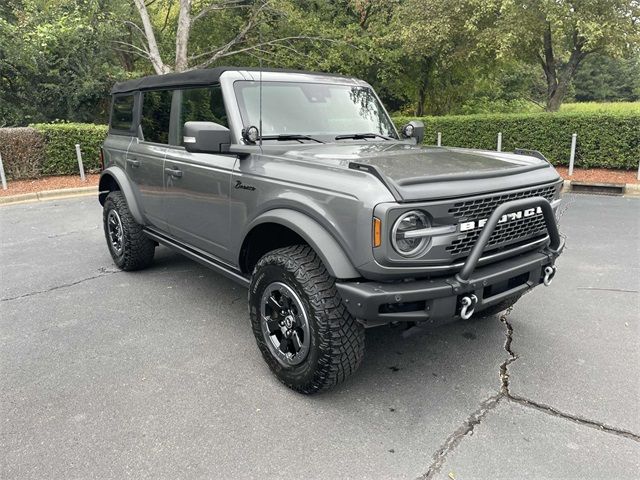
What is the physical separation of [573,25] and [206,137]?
470 inches

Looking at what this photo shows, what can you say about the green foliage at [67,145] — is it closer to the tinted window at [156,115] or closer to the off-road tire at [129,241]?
the off-road tire at [129,241]

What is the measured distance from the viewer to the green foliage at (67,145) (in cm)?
1168

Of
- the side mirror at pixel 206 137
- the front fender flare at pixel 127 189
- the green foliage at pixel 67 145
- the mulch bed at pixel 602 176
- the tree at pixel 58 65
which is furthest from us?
the tree at pixel 58 65

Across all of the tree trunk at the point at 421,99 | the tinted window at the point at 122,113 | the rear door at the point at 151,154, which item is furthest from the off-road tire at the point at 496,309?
the tree trunk at the point at 421,99

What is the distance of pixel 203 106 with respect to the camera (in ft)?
12.4

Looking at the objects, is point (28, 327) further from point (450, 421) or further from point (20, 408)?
point (450, 421)

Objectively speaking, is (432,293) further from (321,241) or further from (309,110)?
(309,110)

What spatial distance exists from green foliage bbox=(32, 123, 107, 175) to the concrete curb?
5.02ft

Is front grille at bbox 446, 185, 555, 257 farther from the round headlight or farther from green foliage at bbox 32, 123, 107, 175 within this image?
green foliage at bbox 32, 123, 107, 175

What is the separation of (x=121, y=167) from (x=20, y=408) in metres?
2.84

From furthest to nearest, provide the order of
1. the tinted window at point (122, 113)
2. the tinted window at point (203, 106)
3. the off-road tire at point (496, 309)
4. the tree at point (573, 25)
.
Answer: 1. the tree at point (573, 25)
2. the tinted window at point (122, 113)
3. the off-road tire at point (496, 309)
4. the tinted window at point (203, 106)

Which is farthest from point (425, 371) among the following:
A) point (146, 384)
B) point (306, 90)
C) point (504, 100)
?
point (504, 100)

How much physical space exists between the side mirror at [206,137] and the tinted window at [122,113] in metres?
2.18

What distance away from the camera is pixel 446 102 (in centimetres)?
1994
